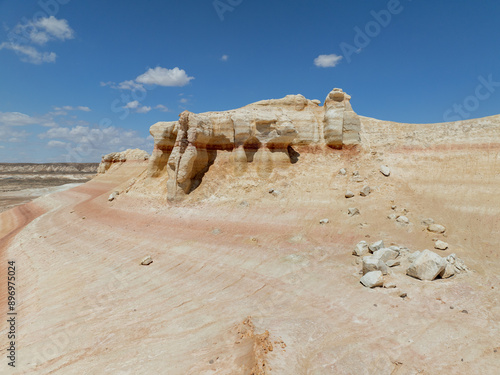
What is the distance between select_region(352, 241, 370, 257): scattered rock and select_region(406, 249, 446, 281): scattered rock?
1934mm

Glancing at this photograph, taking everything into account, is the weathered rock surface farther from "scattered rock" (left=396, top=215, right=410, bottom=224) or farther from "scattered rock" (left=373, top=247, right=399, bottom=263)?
"scattered rock" (left=373, top=247, right=399, bottom=263)

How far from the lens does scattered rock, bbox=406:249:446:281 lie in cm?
711

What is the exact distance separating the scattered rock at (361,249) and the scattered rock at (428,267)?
193cm

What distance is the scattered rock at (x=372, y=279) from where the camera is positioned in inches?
279

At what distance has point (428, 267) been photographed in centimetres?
713

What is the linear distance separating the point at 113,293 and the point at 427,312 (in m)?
8.63

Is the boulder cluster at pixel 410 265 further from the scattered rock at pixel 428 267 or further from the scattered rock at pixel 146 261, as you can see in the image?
the scattered rock at pixel 146 261

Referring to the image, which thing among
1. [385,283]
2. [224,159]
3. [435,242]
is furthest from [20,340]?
[435,242]

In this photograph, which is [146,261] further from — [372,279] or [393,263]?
[393,263]

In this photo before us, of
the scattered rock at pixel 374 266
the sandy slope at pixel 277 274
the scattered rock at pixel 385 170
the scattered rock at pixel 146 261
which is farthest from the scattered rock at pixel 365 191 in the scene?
the scattered rock at pixel 146 261

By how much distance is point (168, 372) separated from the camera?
4.93 meters

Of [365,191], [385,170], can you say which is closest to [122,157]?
[365,191]

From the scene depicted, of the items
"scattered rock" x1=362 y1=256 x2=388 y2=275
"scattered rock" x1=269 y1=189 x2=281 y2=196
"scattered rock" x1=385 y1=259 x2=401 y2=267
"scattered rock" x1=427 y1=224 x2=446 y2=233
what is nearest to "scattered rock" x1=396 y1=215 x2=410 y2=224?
"scattered rock" x1=427 y1=224 x2=446 y2=233

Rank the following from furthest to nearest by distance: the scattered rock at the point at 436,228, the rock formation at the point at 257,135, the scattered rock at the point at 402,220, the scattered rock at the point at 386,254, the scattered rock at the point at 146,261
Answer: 1. the rock formation at the point at 257,135
2. the scattered rock at the point at 402,220
3. the scattered rock at the point at 436,228
4. the scattered rock at the point at 146,261
5. the scattered rock at the point at 386,254
